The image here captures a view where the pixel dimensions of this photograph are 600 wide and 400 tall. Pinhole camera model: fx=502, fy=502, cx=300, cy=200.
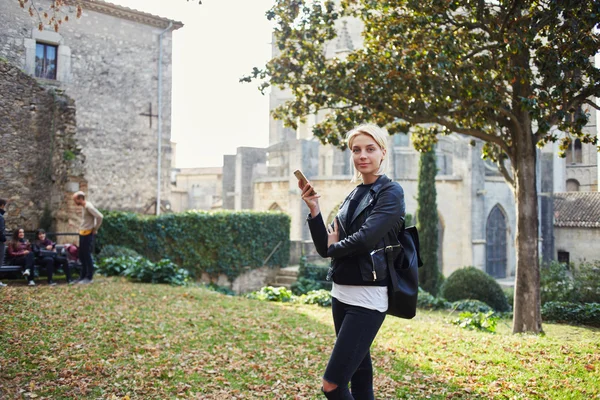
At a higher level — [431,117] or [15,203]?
[431,117]

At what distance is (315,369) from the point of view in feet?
17.7

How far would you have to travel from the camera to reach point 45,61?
13.6 m

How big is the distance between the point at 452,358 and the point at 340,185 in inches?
820

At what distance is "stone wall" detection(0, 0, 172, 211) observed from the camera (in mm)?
15781

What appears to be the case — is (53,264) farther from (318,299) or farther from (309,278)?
(309,278)

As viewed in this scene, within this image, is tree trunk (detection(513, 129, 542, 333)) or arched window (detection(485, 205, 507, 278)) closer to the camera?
tree trunk (detection(513, 129, 542, 333))

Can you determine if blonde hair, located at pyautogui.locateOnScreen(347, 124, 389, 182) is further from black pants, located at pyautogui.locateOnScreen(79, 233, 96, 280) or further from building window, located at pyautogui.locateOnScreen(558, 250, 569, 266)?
building window, located at pyautogui.locateOnScreen(558, 250, 569, 266)

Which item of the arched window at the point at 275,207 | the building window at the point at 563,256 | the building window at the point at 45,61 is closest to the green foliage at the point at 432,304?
the building window at the point at 563,256

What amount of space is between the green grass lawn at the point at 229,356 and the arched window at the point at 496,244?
17.9m

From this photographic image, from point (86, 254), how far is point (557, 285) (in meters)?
11.1

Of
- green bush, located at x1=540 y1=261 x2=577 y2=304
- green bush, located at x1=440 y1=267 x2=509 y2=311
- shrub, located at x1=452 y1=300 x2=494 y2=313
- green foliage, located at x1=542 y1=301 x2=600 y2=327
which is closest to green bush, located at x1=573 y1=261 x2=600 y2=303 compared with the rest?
green bush, located at x1=540 y1=261 x2=577 y2=304

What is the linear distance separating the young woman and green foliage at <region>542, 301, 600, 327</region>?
9.30m

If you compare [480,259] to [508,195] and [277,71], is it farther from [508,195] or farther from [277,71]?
[277,71]

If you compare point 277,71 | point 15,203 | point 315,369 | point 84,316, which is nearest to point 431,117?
point 277,71
